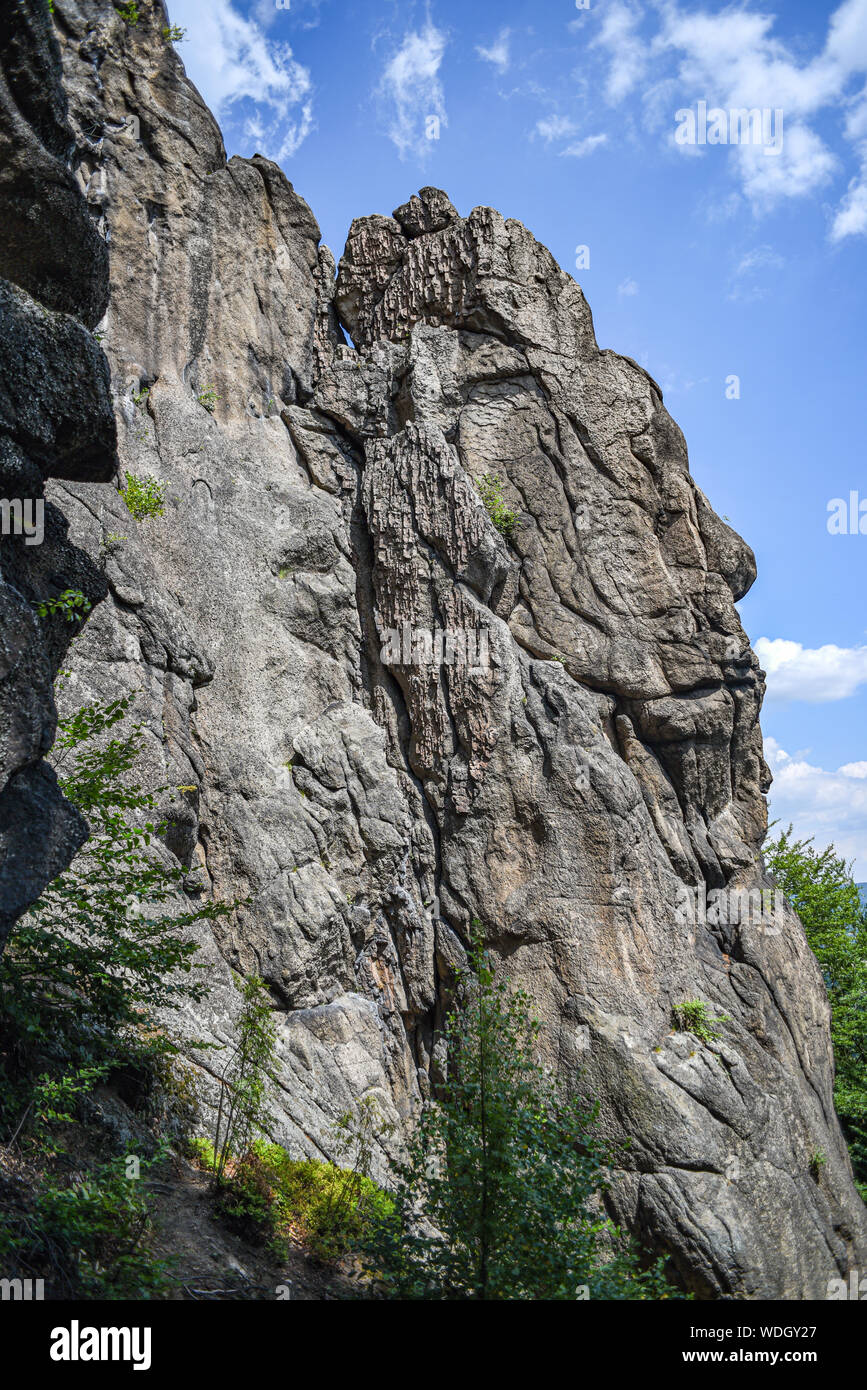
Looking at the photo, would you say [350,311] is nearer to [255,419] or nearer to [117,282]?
[255,419]

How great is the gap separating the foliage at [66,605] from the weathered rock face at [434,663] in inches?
312

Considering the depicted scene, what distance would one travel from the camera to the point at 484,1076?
6.54 m

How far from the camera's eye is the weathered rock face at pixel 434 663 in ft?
53.1


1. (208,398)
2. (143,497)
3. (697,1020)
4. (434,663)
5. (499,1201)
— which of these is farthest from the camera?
(208,398)

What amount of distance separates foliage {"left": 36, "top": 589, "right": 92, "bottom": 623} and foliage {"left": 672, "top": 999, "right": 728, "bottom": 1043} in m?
15.6

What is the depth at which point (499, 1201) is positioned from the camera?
6168mm

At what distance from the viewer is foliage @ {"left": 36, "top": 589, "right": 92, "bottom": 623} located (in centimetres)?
617

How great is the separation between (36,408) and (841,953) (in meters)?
28.2

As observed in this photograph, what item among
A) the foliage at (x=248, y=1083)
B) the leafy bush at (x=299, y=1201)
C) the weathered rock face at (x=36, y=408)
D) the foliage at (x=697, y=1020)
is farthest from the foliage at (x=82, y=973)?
the foliage at (x=697, y=1020)

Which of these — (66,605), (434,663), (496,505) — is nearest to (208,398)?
(496,505)

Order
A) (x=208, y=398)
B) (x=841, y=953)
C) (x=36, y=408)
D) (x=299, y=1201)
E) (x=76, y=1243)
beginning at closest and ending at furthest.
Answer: (x=76, y=1243) < (x=36, y=408) < (x=299, y=1201) < (x=208, y=398) < (x=841, y=953)

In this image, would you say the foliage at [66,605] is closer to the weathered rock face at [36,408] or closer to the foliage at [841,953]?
the weathered rock face at [36,408]

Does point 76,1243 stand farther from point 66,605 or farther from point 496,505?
point 496,505

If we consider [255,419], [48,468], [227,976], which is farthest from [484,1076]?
[255,419]
